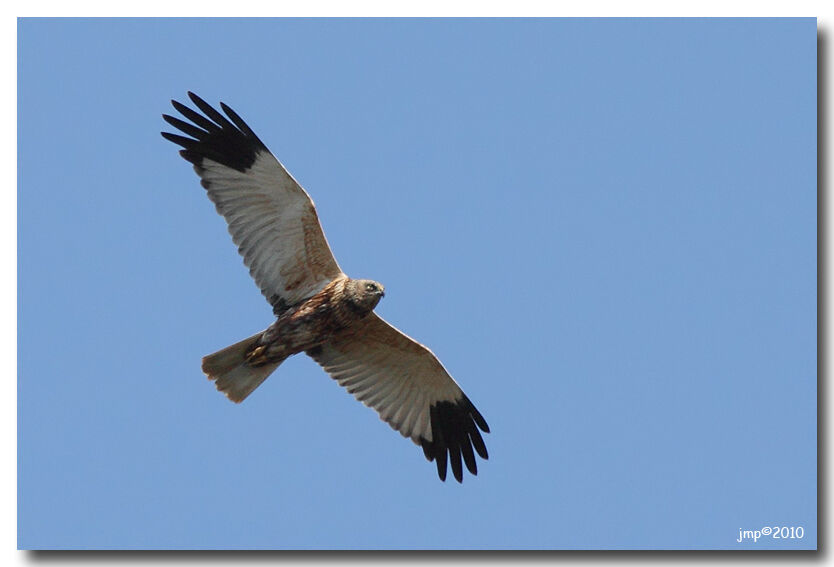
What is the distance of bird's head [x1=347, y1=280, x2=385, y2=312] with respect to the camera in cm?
933

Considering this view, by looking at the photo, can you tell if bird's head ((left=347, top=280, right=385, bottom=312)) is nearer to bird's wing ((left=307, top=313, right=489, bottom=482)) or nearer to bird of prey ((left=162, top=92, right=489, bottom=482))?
bird of prey ((left=162, top=92, right=489, bottom=482))

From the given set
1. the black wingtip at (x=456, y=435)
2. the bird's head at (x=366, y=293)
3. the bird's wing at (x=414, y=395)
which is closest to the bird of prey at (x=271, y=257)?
the bird's head at (x=366, y=293)

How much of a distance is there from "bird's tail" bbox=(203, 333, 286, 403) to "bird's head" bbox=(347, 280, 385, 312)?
931 mm

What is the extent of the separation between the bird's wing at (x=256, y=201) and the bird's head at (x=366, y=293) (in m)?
0.38

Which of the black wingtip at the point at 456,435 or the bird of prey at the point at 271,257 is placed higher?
the bird of prey at the point at 271,257

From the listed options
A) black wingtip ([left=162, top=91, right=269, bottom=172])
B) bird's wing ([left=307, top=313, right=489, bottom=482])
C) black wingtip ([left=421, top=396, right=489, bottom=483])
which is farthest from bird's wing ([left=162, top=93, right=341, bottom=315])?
black wingtip ([left=421, top=396, right=489, bottom=483])

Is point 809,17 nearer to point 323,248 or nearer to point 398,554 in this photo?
point 323,248

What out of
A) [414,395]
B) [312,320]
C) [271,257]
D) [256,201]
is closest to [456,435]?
[414,395]

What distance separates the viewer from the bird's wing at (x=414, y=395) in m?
10.3

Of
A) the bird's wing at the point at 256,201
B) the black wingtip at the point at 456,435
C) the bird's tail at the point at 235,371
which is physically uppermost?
the bird's wing at the point at 256,201

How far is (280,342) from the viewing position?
963 centimetres

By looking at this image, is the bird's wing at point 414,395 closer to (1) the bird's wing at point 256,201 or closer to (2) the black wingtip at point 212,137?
(1) the bird's wing at point 256,201
